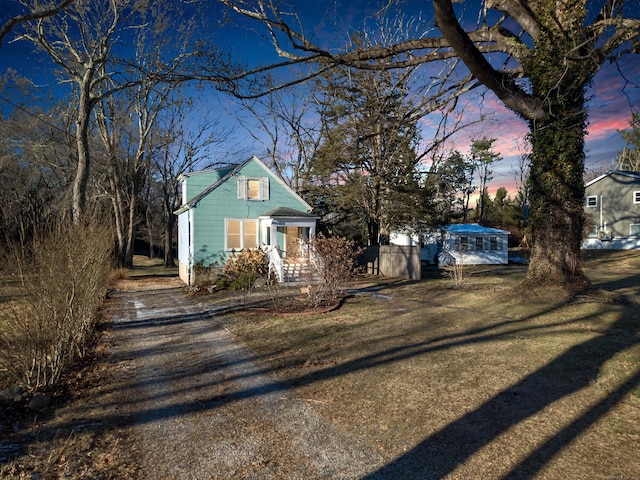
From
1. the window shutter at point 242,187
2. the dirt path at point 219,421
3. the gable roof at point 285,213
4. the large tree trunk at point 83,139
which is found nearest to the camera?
the dirt path at point 219,421

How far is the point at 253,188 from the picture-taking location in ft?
57.9

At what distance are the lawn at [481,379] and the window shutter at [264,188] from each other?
31.9 feet

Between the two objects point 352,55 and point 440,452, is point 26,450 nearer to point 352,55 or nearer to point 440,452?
point 440,452

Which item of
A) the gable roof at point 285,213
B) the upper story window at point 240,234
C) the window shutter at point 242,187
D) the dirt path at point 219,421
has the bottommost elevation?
the dirt path at point 219,421

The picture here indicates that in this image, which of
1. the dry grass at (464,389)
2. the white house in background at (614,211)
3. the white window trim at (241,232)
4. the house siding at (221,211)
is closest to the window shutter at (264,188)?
the house siding at (221,211)

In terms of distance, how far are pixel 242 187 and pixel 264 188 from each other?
41.3 inches

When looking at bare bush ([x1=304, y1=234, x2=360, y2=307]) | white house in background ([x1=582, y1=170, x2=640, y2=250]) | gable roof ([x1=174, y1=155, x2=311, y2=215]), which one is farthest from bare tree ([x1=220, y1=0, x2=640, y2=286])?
white house in background ([x1=582, y1=170, x2=640, y2=250])

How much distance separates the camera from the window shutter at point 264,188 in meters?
17.7

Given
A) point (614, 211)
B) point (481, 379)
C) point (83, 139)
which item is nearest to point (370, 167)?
point (83, 139)

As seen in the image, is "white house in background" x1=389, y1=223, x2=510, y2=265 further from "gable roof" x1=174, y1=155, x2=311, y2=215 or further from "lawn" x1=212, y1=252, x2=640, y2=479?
"lawn" x1=212, y1=252, x2=640, y2=479

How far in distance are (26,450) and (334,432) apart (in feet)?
8.57

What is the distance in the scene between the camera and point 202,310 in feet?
34.4

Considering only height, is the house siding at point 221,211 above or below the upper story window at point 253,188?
below

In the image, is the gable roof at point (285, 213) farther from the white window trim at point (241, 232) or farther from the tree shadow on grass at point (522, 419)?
the tree shadow on grass at point (522, 419)
